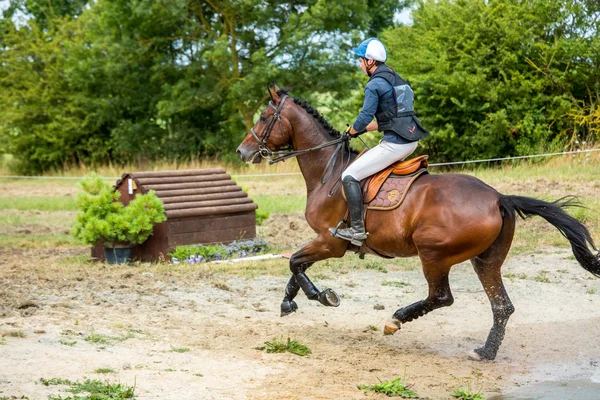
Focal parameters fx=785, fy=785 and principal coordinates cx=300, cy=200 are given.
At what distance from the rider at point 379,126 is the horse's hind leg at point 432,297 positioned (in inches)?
29.6

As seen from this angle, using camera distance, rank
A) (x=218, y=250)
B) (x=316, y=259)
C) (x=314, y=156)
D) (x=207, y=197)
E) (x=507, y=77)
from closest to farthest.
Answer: (x=316, y=259)
(x=314, y=156)
(x=218, y=250)
(x=207, y=197)
(x=507, y=77)

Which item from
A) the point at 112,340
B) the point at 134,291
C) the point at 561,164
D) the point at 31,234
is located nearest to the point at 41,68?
the point at 31,234

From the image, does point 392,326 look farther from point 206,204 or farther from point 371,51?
point 206,204

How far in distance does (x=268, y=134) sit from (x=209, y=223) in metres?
4.44

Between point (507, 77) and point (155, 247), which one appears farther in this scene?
point (507, 77)

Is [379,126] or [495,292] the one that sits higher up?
[379,126]

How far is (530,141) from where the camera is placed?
21500mm

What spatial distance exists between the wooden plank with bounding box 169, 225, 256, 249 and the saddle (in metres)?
4.99

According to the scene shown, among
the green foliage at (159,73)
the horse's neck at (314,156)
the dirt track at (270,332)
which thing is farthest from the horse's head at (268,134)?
the green foliage at (159,73)

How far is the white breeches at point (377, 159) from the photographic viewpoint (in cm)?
770

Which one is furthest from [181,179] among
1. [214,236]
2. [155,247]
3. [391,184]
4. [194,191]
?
[391,184]

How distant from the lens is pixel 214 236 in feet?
41.8

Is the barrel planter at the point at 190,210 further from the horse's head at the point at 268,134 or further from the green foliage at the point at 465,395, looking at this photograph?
the green foliage at the point at 465,395

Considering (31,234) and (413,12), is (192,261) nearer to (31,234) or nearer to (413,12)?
(31,234)
